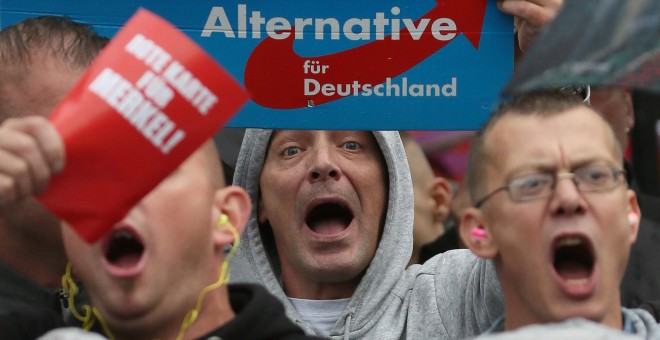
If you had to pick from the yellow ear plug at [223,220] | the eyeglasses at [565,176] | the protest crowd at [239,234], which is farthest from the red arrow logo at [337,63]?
the eyeglasses at [565,176]

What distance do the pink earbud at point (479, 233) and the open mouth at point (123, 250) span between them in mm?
767

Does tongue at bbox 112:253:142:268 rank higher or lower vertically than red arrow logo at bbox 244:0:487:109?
lower

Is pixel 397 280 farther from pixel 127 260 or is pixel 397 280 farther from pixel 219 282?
pixel 127 260

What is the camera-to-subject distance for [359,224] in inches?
185

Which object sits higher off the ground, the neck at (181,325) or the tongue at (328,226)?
the tongue at (328,226)

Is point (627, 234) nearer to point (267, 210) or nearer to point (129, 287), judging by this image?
point (129, 287)

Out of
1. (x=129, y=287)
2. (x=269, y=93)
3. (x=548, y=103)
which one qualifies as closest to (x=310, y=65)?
(x=269, y=93)

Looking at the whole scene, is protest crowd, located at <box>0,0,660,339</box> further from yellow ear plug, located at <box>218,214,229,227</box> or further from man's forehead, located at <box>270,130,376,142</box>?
man's forehead, located at <box>270,130,376,142</box>

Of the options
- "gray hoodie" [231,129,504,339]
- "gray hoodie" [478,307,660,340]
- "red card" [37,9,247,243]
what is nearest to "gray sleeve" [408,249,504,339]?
"gray hoodie" [231,129,504,339]

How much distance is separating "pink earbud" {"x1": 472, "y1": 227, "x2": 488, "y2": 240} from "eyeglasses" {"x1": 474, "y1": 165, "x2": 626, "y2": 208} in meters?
0.14

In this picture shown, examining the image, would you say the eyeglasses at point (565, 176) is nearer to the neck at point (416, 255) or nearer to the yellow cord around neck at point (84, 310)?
the yellow cord around neck at point (84, 310)

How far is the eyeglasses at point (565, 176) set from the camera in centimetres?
342

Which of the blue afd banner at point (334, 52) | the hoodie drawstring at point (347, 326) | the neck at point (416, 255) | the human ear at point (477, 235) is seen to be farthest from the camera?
the neck at point (416, 255)

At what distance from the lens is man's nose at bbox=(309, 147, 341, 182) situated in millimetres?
4664
